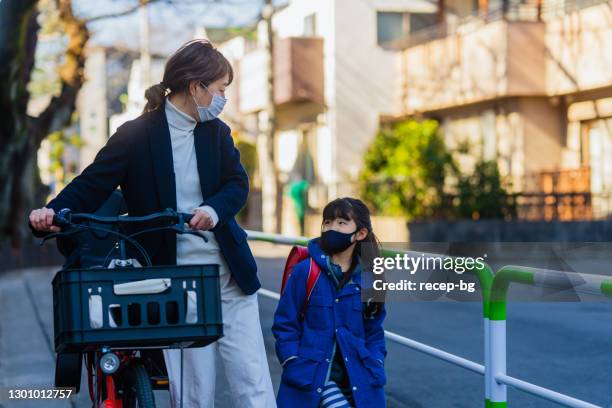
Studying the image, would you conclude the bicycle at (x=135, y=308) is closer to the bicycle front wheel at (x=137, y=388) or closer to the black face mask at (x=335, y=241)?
the bicycle front wheel at (x=137, y=388)

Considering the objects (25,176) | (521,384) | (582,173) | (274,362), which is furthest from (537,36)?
(521,384)

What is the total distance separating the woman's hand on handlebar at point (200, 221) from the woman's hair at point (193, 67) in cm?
55

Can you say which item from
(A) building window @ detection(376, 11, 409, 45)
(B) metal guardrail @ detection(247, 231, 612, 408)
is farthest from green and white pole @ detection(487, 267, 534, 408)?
(A) building window @ detection(376, 11, 409, 45)

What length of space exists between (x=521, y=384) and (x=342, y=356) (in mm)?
768

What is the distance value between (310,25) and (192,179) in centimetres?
2851

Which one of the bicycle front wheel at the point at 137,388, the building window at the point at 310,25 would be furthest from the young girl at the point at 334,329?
the building window at the point at 310,25

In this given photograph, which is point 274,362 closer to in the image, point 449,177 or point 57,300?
point 57,300

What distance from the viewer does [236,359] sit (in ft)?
13.6

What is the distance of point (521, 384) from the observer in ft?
14.4

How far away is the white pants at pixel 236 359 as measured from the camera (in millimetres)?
4145

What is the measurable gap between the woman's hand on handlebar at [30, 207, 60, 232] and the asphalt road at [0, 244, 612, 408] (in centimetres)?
203

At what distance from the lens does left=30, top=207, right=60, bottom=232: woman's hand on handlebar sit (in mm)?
3734

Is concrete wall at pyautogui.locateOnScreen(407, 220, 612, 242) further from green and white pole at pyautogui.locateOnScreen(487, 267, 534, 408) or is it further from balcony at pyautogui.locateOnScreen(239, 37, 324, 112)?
green and white pole at pyautogui.locateOnScreen(487, 267, 534, 408)

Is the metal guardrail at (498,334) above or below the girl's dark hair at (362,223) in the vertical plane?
below
